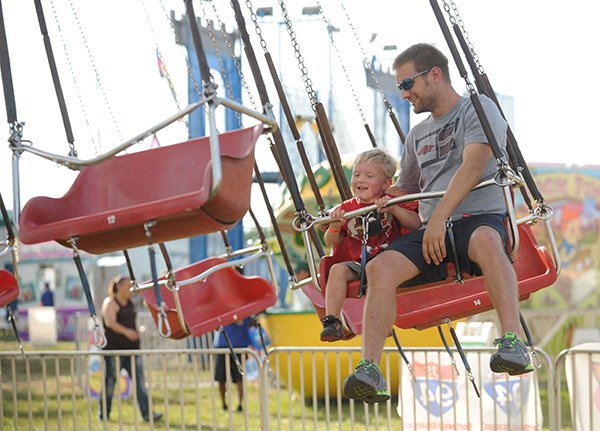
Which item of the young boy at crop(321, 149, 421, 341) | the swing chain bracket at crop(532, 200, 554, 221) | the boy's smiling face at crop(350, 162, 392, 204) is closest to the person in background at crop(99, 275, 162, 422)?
the young boy at crop(321, 149, 421, 341)

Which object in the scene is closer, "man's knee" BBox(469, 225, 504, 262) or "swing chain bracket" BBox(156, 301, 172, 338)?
"man's knee" BBox(469, 225, 504, 262)

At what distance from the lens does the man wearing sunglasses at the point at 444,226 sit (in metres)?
3.50

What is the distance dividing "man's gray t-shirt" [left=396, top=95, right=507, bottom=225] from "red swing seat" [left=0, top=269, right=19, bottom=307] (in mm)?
2249

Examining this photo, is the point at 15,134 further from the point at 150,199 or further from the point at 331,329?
the point at 331,329

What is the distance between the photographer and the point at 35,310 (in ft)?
72.7

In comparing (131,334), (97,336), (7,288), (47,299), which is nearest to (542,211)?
(97,336)

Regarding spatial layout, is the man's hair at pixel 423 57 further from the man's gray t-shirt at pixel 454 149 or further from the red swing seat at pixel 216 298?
the red swing seat at pixel 216 298

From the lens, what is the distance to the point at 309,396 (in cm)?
1161

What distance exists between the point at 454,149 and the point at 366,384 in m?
0.90

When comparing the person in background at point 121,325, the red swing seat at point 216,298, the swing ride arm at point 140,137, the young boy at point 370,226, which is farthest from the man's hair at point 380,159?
the person in background at point 121,325

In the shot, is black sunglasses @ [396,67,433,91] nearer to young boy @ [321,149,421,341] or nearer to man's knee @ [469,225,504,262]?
young boy @ [321,149,421,341]

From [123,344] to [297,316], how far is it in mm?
2525

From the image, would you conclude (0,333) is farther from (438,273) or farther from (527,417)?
(438,273)

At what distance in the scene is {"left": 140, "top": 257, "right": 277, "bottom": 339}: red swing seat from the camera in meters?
5.54
